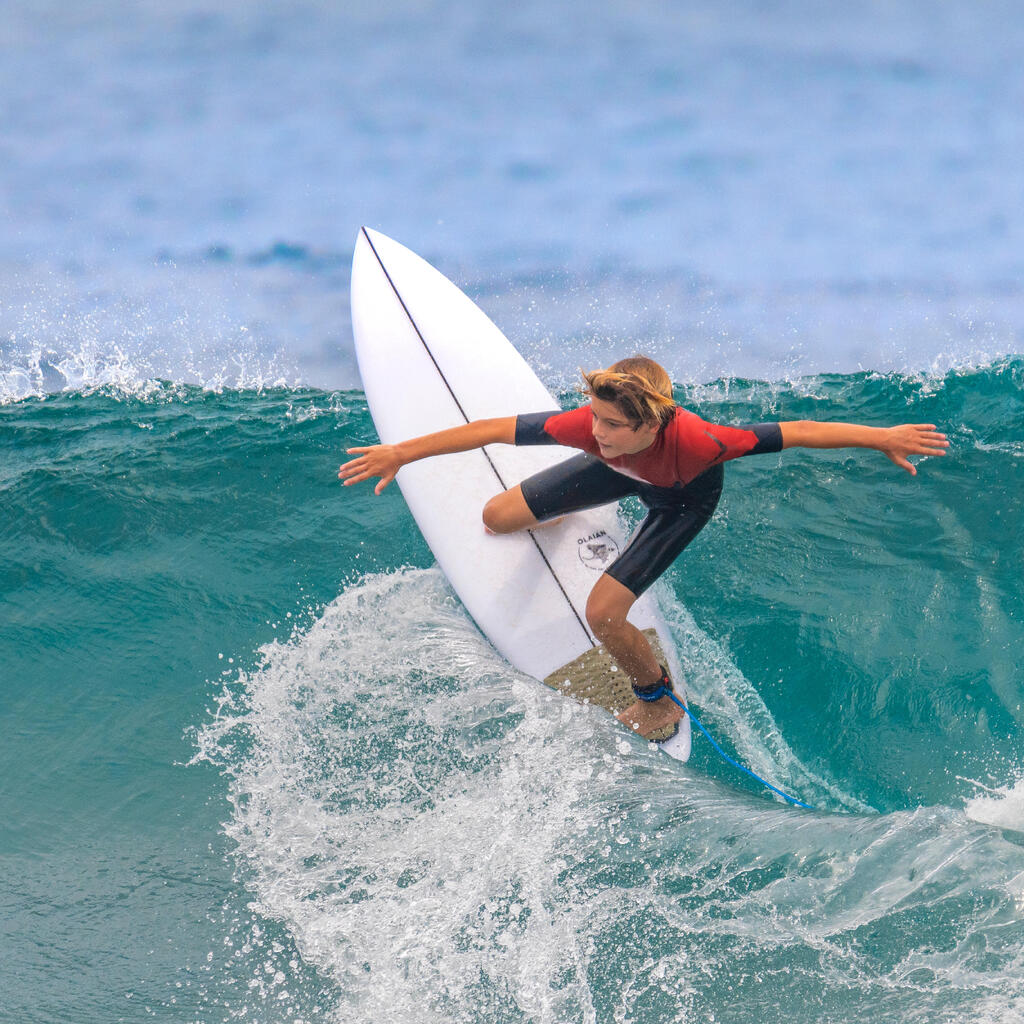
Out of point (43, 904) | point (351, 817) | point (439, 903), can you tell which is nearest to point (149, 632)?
point (43, 904)

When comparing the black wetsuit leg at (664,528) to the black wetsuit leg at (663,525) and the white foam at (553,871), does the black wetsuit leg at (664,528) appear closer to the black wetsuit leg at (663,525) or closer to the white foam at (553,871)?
the black wetsuit leg at (663,525)

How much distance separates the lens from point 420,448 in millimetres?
3453

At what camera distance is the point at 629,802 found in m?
3.42

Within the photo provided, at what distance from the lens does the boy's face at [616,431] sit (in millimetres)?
3141

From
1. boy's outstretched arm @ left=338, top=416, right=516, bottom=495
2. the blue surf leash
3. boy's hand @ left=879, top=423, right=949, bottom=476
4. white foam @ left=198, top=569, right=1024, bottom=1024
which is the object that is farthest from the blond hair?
white foam @ left=198, top=569, right=1024, bottom=1024

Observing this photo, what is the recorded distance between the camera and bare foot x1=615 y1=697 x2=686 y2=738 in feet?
13.2

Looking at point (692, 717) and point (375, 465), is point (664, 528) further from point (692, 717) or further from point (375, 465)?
point (375, 465)

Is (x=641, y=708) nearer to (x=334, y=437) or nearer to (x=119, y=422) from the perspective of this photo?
(x=334, y=437)

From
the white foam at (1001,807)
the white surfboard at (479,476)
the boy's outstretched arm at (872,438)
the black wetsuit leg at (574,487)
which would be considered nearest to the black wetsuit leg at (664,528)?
the black wetsuit leg at (574,487)

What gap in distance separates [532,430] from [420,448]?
465mm

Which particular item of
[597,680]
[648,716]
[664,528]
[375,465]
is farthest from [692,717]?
[375,465]

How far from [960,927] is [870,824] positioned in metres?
0.46

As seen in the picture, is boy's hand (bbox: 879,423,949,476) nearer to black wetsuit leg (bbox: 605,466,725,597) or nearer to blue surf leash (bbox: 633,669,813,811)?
black wetsuit leg (bbox: 605,466,725,597)

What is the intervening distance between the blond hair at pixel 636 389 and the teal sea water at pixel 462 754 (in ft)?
4.65
